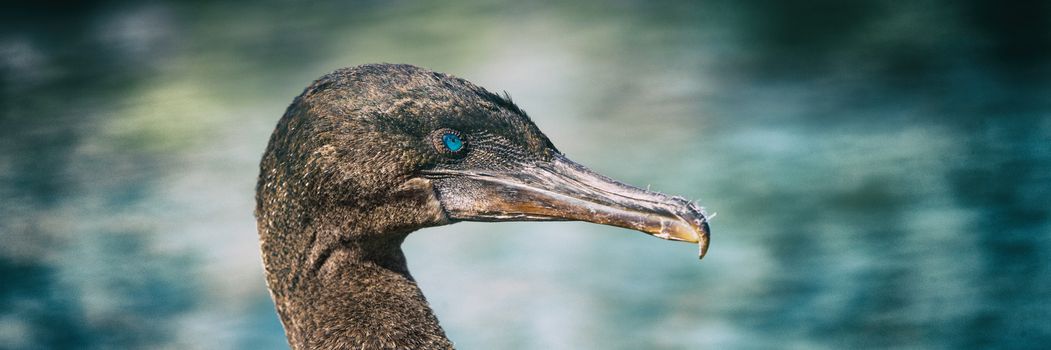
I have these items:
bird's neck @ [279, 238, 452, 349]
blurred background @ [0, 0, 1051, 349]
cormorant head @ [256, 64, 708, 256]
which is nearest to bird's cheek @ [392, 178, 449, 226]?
cormorant head @ [256, 64, 708, 256]

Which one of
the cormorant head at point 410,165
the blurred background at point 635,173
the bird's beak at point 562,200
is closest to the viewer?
the bird's beak at point 562,200

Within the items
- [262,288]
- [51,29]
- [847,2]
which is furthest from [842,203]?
[51,29]

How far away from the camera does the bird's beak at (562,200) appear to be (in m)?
2.71

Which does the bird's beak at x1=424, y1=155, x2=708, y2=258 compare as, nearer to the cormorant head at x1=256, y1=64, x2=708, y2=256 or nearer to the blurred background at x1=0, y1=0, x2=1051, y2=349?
the cormorant head at x1=256, y1=64, x2=708, y2=256

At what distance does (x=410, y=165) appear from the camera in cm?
288

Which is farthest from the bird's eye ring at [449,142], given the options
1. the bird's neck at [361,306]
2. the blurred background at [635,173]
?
the blurred background at [635,173]

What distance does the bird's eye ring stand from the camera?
9.47 ft

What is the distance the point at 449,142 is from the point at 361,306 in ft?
1.50

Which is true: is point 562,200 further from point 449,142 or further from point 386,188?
point 386,188

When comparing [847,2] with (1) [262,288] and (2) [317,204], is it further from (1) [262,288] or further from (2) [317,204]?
(2) [317,204]

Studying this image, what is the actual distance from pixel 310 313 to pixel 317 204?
0.96 feet

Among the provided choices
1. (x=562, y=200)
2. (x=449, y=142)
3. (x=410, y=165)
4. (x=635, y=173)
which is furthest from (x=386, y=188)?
(x=635, y=173)

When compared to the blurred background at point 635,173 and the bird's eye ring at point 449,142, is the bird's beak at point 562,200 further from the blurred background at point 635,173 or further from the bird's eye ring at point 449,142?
the blurred background at point 635,173

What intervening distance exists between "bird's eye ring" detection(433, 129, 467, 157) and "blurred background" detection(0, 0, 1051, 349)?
10.2 ft
